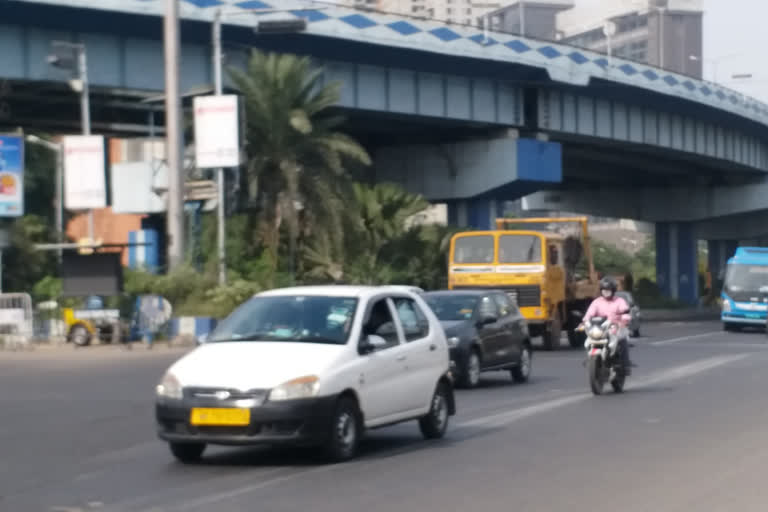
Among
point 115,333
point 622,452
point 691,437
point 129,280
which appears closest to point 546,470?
point 622,452

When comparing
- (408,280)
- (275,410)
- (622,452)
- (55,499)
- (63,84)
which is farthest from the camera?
(408,280)

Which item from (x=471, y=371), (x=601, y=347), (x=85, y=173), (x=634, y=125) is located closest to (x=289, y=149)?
(x=85, y=173)

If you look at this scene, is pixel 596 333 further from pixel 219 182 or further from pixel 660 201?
pixel 660 201

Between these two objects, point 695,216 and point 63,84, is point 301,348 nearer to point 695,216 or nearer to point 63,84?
point 63,84

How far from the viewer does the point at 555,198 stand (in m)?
87.5

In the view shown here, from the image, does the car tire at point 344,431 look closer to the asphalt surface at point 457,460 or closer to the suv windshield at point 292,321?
the asphalt surface at point 457,460

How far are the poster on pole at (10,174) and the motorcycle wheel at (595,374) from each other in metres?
25.0

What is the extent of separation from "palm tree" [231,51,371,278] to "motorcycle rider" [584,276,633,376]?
23.9 metres

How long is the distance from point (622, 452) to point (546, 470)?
1525mm

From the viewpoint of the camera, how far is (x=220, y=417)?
1148 cm

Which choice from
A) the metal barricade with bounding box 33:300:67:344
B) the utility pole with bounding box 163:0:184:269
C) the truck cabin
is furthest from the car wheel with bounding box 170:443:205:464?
the metal barricade with bounding box 33:300:67:344

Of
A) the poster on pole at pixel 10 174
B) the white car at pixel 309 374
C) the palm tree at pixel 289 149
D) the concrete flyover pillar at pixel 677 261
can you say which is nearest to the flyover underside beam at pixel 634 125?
the concrete flyover pillar at pixel 677 261

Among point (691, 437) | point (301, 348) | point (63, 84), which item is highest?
point (63, 84)

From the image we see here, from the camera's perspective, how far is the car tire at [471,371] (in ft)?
71.0
